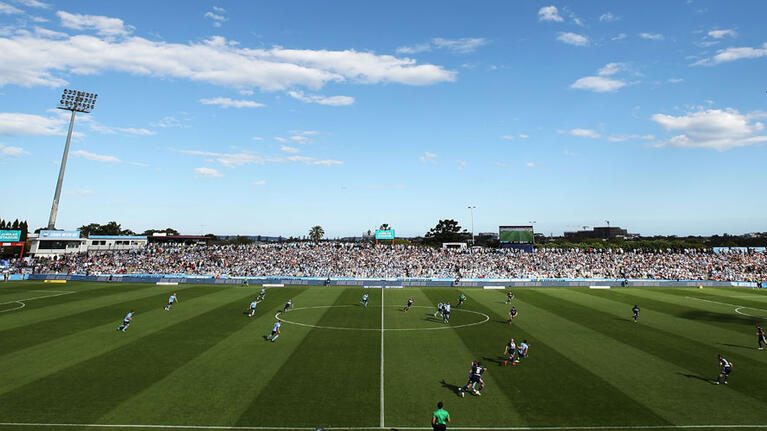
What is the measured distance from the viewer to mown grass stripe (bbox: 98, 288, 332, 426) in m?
16.2

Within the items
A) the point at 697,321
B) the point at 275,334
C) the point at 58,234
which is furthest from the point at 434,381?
the point at 58,234

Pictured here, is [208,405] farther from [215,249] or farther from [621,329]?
[215,249]

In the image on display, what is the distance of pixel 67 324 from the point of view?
105ft

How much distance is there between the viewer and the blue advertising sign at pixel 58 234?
89.4 m

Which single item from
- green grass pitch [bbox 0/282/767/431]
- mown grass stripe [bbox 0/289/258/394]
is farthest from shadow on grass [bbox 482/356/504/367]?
mown grass stripe [bbox 0/289/258/394]

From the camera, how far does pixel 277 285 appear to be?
62281 mm

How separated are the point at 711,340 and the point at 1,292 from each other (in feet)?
247

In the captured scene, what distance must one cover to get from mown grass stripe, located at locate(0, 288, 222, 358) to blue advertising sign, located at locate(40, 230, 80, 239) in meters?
63.9

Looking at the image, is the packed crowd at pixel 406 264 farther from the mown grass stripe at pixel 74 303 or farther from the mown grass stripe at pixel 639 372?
the mown grass stripe at pixel 639 372

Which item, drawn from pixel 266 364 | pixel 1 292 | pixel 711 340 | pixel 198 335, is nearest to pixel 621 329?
pixel 711 340

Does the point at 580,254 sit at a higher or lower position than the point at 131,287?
higher

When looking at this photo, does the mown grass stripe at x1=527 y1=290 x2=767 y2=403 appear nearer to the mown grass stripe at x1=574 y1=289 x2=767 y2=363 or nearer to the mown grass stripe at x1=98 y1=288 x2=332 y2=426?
the mown grass stripe at x1=574 y1=289 x2=767 y2=363

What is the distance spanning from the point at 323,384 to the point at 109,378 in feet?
35.5

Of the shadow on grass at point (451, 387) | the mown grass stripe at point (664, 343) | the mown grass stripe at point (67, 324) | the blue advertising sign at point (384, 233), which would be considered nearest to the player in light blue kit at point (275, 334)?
the shadow on grass at point (451, 387)
